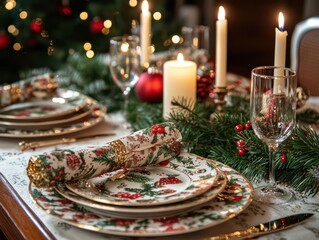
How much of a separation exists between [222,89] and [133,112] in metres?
0.23

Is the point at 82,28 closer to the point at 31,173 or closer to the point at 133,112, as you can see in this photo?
the point at 133,112

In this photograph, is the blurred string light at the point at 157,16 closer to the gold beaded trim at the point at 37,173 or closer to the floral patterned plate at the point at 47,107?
the floral patterned plate at the point at 47,107

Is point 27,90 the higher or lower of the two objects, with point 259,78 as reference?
lower

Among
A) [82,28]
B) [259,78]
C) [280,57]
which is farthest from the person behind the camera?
[82,28]

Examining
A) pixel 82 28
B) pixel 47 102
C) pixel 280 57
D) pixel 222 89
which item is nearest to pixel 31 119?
pixel 47 102

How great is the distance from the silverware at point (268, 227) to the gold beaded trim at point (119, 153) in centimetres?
23

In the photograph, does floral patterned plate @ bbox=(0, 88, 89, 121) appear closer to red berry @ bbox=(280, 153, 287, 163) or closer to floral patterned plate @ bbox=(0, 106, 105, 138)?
floral patterned plate @ bbox=(0, 106, 105, 138)

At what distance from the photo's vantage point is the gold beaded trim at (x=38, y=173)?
0.84 m

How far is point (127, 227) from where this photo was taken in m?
0.77

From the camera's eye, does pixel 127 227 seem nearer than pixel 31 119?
Yes

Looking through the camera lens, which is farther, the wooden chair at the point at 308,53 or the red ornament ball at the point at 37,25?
the red ornament ball at the point at 37,25

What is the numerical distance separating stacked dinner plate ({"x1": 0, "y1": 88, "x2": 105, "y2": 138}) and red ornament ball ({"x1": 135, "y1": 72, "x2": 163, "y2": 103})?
Answer: 0.11 meters

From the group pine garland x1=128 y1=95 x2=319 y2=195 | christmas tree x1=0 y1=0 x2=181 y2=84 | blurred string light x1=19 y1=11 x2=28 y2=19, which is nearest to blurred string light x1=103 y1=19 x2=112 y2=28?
christmas tree x1=0 y1=0 x2=181 y2=84

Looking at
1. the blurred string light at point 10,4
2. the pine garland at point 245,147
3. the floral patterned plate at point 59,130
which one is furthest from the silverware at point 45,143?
the blurred string light at point 10,4
